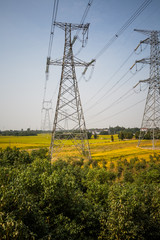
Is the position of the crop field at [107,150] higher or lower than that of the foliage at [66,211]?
lower

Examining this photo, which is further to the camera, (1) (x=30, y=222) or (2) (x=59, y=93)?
(2) (x=59, y=93)

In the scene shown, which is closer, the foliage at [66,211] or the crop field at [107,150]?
the foliage at [66,211]

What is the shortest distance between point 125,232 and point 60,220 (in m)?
5.30

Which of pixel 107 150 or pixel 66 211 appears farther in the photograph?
pixel 107 150

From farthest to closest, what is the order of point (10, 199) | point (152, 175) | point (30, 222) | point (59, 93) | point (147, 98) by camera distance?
point (147, 98) < point (152, 175) < point (59, 93) < point (30, 222) < point (10, 199)

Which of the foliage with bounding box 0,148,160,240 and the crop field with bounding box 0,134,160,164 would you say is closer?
the foliage with bounding box 0,148,160,240

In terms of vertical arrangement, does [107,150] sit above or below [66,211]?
below

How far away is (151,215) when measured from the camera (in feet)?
48.3

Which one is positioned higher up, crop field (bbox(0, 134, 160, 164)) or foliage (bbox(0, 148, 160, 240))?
foliage (bbox(0, 148, 160, 240))

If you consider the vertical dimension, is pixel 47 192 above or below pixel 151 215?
above

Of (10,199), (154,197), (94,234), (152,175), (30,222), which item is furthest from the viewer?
(152,175)

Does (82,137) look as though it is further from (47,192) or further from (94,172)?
(47,192)

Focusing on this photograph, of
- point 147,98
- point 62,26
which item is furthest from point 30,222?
point 147,98

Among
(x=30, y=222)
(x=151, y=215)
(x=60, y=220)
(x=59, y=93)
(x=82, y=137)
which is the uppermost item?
(x=59, y=93)
